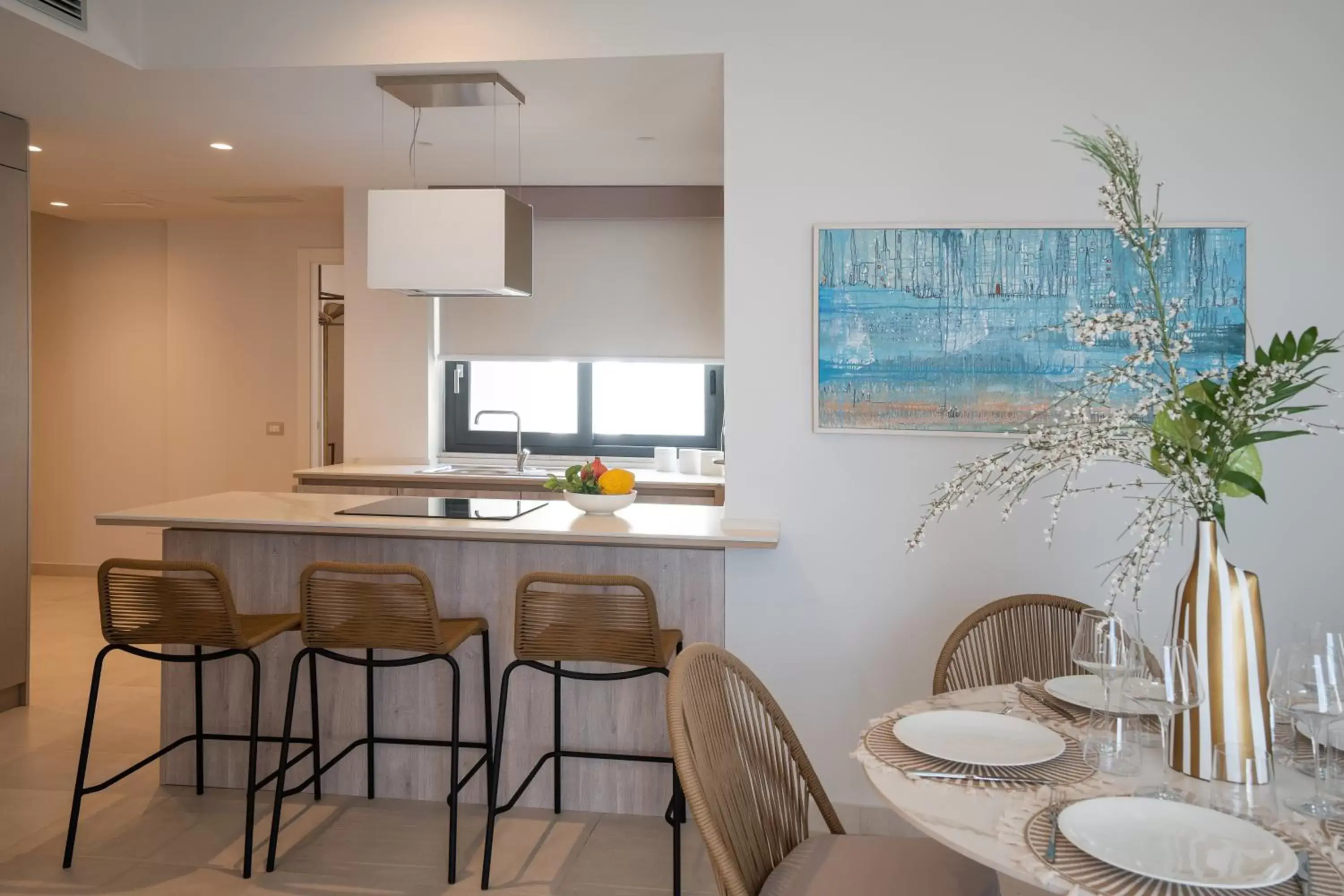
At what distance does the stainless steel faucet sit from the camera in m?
5.54

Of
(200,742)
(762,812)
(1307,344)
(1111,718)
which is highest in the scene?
(1307,344)

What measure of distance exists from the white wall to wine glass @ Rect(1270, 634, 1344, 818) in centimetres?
159

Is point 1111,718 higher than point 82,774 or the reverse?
higher

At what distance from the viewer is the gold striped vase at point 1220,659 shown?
5.17 ft

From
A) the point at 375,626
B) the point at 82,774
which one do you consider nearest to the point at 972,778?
the point at 375,626

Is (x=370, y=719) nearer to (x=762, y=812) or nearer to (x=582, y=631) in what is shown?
(x=582, y=631)

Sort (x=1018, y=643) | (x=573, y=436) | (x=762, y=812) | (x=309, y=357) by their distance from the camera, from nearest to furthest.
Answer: (x=762, y=812), (x=1018, y=643), (x=573, y=436), (x=309, y=357)

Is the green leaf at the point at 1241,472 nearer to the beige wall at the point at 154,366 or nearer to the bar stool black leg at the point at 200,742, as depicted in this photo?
the bar stool black leg at the point at 200,742

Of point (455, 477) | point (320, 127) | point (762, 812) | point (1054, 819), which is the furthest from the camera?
point (455, 477)

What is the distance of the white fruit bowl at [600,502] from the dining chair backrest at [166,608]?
3.63 feet

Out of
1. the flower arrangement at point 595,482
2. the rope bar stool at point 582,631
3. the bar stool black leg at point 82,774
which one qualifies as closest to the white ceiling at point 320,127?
the flower arrangement at point 595,482

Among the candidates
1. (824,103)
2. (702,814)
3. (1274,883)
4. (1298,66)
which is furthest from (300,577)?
(1298,66)

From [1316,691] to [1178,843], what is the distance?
0.36m

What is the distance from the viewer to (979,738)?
1.74m
